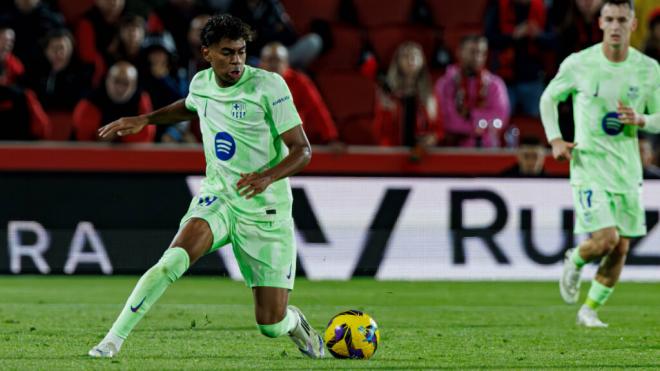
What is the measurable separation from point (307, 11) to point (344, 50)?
34.6 inches

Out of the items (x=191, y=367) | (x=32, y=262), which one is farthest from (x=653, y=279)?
(x=191, y=367)

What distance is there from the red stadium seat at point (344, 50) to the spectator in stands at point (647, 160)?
3605 mm

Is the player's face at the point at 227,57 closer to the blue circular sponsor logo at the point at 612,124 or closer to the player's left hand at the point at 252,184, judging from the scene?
the player's left hand at the point at 252,184

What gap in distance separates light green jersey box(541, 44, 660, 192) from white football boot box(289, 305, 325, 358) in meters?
2.97

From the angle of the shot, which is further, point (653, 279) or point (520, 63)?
point (520, 63)

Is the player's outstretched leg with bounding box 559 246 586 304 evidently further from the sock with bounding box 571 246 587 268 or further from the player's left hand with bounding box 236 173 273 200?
the player's left hand with bounding box 236 173 273 200

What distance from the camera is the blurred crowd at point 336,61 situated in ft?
48.6

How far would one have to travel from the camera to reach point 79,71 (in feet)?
50.0

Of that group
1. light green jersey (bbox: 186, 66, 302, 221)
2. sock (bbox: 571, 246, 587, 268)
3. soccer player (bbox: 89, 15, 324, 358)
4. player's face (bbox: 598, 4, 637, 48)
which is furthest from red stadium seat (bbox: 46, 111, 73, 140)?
light green jersey (bbox: 186, 66, 302, 221)

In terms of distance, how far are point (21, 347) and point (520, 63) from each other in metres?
9.67

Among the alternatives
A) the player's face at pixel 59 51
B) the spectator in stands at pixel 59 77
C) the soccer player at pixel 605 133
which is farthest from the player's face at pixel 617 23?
the player's face at pixel 59 51

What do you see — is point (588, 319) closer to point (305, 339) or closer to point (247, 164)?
point (305, 339)

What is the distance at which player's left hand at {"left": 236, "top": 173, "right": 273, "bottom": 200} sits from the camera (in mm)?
7043

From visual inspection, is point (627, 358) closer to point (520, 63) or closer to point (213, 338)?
point (213, 338)
